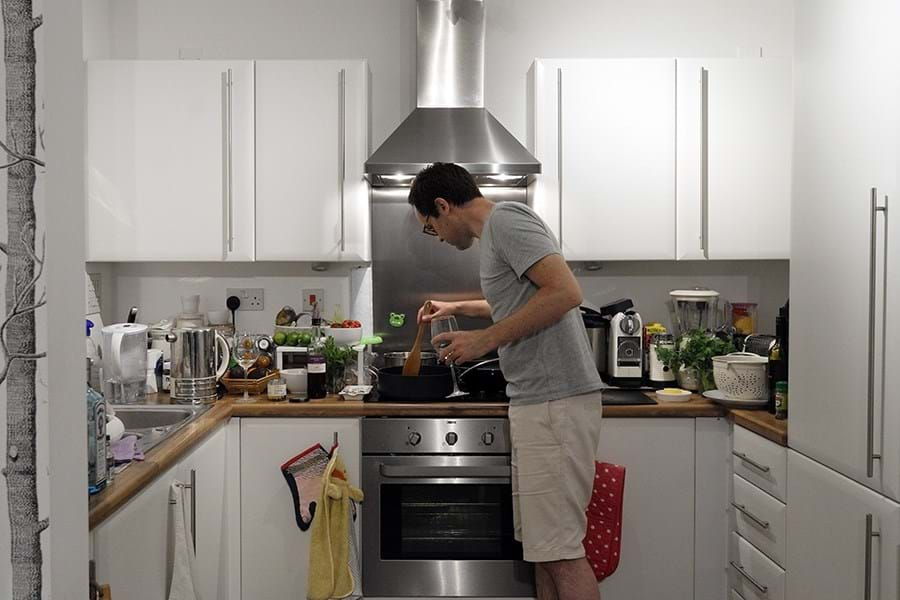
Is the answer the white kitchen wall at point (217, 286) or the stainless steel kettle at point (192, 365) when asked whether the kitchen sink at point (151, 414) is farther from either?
the white kitchen wall at point (217, 286)

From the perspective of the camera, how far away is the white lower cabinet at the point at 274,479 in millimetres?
2594

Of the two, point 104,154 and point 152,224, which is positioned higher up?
point 104,154

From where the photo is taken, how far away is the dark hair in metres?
2.37

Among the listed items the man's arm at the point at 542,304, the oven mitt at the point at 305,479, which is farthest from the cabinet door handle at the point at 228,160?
the man's arm at the point at 542,304

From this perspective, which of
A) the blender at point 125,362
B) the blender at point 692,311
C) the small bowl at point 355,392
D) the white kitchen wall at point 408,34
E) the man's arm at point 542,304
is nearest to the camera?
the man's arm at point 542,304

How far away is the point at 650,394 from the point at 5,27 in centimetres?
240

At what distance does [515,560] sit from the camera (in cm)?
263

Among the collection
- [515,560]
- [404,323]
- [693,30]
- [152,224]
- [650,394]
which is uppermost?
[693,30]

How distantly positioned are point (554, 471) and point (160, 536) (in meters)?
1.07

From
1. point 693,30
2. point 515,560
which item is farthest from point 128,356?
point 693,30

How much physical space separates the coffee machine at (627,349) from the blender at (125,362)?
1698 mm

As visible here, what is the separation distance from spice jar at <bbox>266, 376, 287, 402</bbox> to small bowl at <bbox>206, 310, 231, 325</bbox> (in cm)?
64

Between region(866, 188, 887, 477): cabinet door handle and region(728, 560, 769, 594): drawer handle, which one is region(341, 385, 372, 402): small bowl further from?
region(866, 188, 887, 477): cabinet door handle

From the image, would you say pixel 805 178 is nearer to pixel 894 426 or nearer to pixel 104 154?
pixel 894 426
